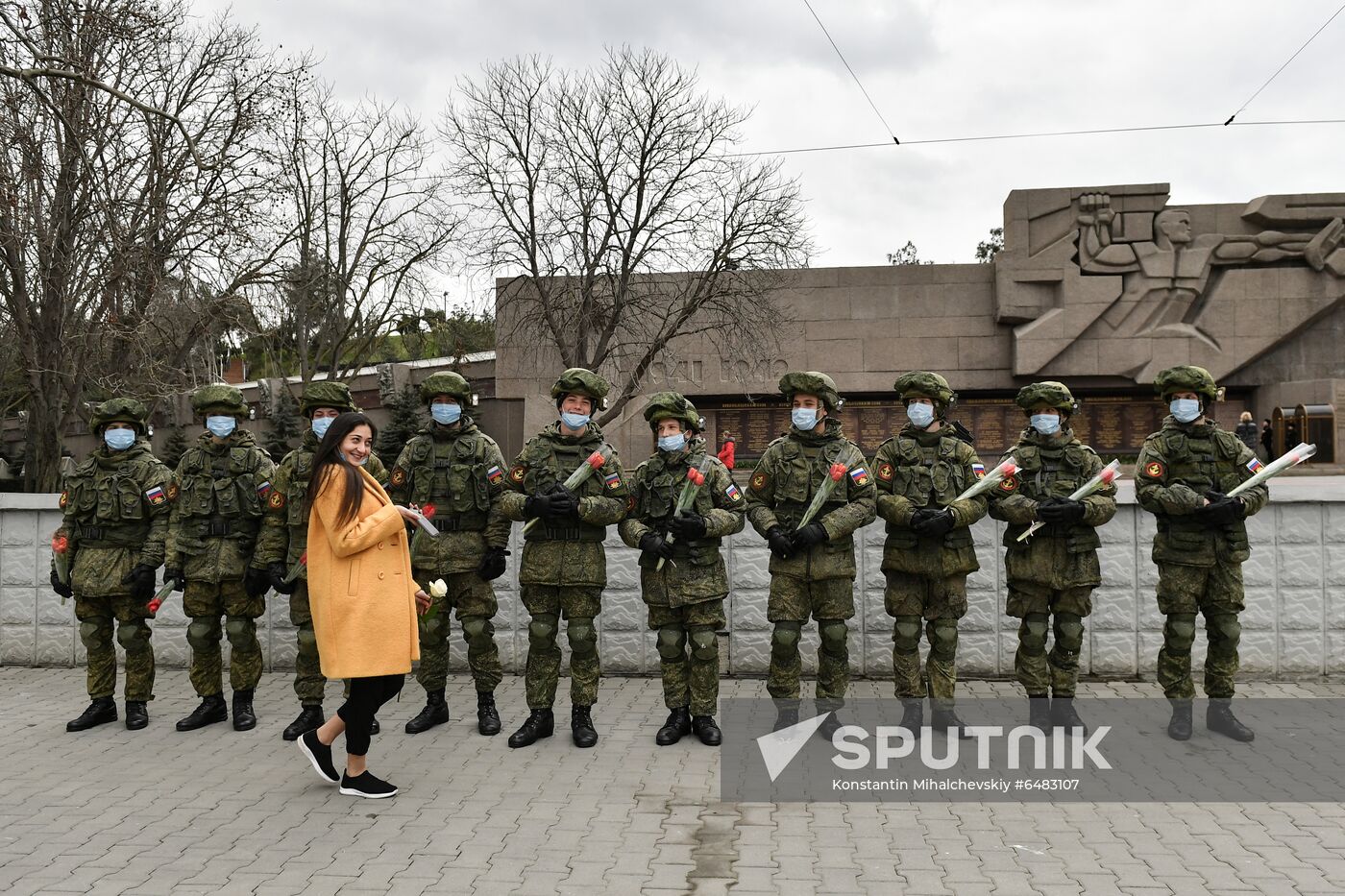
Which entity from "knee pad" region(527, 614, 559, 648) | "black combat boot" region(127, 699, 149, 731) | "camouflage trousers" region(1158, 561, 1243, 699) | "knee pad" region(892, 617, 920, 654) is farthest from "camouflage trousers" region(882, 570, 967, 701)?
"black combat boot" region(127, 699, 149, 731)

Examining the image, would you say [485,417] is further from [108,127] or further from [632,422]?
[108,127]

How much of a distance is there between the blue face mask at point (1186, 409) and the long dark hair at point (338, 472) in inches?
181

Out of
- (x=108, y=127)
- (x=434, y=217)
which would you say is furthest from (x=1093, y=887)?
(x=434, y=217)

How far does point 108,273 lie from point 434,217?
37.3 feet

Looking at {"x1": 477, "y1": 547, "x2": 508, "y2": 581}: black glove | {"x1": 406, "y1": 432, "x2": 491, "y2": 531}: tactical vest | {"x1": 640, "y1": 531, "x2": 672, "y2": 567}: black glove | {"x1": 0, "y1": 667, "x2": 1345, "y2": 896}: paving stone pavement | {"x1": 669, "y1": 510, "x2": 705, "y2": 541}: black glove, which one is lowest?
{"x1": 0, "y1": 667, "x2": 1345, "y2": 896}: paving stone pavement

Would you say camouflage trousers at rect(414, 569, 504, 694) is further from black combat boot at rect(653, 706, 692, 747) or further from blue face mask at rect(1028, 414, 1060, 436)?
blue face mask at rect(1028, 414, 1060, 436)

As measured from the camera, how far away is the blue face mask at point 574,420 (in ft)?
19.8

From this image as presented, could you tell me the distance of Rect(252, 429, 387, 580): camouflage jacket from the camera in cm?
624

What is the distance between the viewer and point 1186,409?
5992mm

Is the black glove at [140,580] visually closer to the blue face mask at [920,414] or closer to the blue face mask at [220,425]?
the blue face mask at [220,425]

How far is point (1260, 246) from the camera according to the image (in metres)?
22.9

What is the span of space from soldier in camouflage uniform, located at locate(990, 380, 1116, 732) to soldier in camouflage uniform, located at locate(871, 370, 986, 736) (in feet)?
0.95

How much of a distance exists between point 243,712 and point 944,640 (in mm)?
4357

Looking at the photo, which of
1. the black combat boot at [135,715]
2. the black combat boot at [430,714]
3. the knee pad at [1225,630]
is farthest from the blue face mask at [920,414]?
the black combat boot at [135,715]
